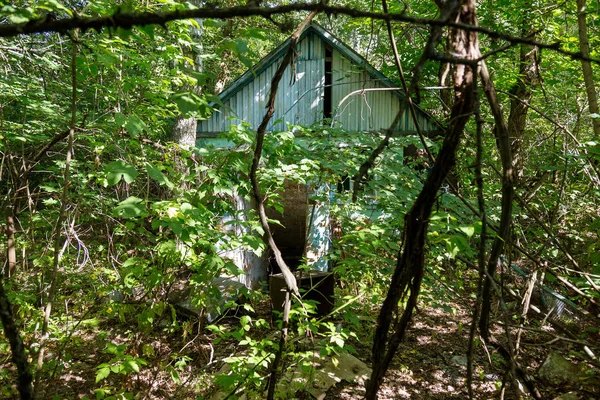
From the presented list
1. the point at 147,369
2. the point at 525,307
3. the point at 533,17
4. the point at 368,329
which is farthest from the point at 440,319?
the point at 533,17

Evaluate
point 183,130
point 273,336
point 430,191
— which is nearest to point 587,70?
point 273,336

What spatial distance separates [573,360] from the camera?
15.2 feet

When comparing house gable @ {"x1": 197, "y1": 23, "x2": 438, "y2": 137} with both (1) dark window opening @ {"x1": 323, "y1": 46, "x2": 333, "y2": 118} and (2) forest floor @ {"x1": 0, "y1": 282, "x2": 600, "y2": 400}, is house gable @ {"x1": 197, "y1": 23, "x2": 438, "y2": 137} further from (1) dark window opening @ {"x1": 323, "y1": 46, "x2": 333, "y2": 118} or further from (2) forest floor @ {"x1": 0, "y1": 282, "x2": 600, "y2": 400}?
(2) forest floor @ {"x1": 0, "y1": 282, "x2": 600, "y2": 400}

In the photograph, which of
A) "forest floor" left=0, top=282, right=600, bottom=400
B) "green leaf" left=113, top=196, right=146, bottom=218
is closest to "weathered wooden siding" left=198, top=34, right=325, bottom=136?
"forest floor" left=0, top=282, right=600, bottom=400

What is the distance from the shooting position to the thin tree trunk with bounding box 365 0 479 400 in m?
1.33

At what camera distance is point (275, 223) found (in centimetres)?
486

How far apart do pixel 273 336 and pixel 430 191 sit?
3333 mm

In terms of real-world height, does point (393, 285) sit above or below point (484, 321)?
above

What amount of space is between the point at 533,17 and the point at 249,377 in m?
8.98

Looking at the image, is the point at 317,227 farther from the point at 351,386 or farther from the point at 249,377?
the point at 249,377

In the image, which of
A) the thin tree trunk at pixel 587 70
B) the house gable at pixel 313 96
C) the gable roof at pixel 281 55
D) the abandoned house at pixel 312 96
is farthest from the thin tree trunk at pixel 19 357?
the house gable at pixel 313 96

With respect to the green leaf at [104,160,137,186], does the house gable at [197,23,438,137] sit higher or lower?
higher

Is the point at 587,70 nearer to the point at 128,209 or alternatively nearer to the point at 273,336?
the point at 273,336

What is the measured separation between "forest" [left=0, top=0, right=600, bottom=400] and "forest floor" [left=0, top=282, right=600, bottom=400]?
3 centimetres
